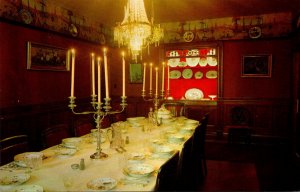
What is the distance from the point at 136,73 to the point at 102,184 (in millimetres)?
5609

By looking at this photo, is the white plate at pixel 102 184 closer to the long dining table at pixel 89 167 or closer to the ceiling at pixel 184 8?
the long dining table at pixel 89 167

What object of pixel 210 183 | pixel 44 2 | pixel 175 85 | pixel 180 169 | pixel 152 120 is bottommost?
pixel 210 183

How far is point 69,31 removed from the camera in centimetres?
566

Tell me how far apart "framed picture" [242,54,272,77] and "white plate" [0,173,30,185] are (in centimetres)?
544

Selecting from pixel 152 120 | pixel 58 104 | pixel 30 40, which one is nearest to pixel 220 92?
pixel 152 120

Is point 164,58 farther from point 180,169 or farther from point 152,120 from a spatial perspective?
point 180,169

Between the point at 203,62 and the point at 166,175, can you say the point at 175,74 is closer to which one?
the point at 203,62

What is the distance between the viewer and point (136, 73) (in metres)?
7.21

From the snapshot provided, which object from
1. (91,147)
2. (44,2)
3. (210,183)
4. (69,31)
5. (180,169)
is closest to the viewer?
(180,169)

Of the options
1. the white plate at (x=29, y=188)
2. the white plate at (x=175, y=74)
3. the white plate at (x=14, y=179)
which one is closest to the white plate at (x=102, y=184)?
the white plate at (x=29, y=188)

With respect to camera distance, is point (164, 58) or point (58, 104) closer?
point (58, 104)

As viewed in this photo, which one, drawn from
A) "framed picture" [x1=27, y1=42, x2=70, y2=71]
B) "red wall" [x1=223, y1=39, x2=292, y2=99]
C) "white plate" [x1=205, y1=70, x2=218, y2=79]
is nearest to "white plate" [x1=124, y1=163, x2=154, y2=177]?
"framed picture" [x1=27, y1=42, x2=70, y2=71]

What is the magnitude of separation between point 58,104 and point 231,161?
11.2ft

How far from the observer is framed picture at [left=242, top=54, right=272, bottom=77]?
6.05 m
